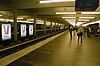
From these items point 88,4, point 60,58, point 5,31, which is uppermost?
point 88,4

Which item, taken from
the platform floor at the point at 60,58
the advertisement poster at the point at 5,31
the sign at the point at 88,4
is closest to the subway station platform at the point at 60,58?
the platform floor at the point at 60,58

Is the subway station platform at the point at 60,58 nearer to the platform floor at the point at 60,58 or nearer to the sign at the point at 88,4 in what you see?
the platform floor at the point at 60,58

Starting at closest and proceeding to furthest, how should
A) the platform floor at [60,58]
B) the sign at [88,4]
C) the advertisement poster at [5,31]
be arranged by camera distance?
the platform floor at [60,58] → the sign at [88,4] → the advertisement poster at [5,31]

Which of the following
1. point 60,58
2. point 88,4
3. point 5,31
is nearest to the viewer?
point 60,58

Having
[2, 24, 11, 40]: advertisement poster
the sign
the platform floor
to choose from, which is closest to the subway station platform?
the platform floor

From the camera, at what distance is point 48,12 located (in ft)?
67.1

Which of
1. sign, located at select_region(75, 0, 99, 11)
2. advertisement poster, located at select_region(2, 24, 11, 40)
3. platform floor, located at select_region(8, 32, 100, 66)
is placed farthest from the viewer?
advertisement poster, located at select_region(2, 24, 11, 40)

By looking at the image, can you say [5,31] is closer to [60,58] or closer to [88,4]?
[60,58]

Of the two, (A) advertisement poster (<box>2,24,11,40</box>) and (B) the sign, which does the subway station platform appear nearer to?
(A) advertisement poster (<box>2,24,11,40</box>)

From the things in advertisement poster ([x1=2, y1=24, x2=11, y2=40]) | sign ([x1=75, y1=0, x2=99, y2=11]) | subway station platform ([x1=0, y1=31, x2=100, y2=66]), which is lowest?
subway station platform ([x1=0, y1=31, x2=100, y2=66])

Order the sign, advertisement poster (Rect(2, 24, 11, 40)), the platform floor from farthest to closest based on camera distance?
advertisement poster (Rect(2, 24, 11, 40)) < the sign < the platform floor

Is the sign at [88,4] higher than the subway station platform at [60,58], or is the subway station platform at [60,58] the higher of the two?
the sign at [88,4]

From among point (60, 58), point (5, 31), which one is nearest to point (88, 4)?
point (60, 58)

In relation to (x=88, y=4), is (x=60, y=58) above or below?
below
